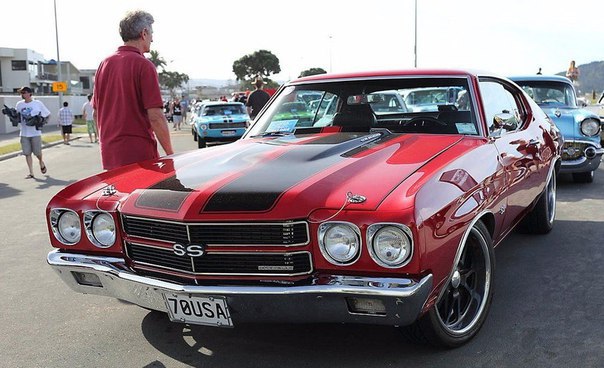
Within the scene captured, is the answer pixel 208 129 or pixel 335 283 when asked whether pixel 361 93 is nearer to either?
pixel 335 283

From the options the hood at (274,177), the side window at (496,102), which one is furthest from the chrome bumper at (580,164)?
the hood at (274,177)

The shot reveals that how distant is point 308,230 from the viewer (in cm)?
259

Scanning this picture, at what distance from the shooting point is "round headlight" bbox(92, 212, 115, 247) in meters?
3.02

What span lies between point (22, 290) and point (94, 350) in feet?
4.82

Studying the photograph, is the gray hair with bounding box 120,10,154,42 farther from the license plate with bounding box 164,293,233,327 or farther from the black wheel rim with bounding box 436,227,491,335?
the black wheel rim with bounding box 436,227,491,335

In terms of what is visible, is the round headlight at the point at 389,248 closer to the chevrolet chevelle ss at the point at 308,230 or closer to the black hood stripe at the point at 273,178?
the chevrolet chevelle ss at the point at 308,230

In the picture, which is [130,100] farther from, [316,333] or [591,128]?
[591,128]

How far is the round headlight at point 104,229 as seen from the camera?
9.92 feet

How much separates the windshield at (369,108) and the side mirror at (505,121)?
23 centimetres

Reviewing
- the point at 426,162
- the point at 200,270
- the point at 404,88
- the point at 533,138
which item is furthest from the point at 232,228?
the point at 533,138

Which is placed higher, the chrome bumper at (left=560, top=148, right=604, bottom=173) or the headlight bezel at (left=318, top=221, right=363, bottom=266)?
the headlight bezel at (left=318, top=221, right=363, bottom=266)

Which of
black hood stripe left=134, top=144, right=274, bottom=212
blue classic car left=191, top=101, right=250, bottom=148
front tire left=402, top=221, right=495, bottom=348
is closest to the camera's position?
black hood stripe left=134, top=144, right=274, bottom=212

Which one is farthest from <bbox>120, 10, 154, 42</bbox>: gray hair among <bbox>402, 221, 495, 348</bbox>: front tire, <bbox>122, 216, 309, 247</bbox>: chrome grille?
<bbox>402, 221, 495, 348</bbox>: front tire

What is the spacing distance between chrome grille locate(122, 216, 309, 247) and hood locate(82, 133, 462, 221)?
4cm
